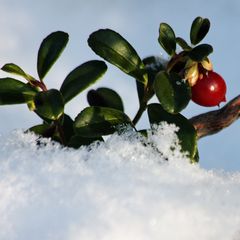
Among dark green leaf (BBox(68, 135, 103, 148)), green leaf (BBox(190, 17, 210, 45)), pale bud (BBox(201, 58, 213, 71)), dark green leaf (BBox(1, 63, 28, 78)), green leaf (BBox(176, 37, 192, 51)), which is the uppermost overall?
green leaf (BBox(190, 17, 210, 45))

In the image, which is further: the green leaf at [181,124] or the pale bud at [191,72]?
the pale bud at [191,72]

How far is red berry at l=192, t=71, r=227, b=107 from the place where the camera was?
5.07ft

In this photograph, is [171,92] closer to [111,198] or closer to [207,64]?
[207,64]

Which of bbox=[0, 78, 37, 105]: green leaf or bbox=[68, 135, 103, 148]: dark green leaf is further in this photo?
bbox=[0, 78, 37, 105]: green leaf

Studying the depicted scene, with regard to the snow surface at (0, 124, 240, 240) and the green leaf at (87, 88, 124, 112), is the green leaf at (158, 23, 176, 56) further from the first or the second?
the snow surface at (0, 124, 240, 240)

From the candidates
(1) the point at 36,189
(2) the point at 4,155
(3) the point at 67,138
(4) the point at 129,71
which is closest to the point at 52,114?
(3) the point at 67,138

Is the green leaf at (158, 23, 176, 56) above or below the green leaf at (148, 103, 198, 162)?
above

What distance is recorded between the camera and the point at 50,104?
1362 millimetres

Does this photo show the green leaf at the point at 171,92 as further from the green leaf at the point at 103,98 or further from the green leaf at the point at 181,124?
the green leaf at the point at 103,98

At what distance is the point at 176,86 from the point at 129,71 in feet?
0.52

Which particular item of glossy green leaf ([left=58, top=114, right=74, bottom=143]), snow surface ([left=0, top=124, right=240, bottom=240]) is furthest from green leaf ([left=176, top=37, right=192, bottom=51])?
snow surface ([left=0, top=124, right=240, bottom=240])

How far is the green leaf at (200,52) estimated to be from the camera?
1.44 meters

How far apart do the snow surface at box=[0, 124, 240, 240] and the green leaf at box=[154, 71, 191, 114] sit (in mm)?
474

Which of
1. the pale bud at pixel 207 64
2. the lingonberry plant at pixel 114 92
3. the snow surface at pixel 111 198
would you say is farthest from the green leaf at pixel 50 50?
the snow surface at pixel 111 198
